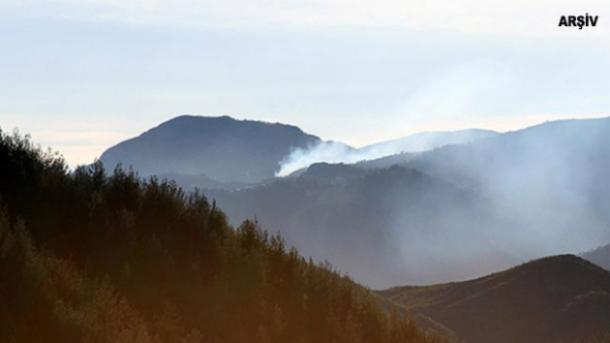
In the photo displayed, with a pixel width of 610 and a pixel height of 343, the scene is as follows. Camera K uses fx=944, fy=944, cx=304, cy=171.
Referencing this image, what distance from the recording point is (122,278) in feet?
51.7

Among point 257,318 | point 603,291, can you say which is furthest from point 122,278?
point 603,291

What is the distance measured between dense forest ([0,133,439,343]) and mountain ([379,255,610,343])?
55.9 metres

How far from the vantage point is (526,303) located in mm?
86125

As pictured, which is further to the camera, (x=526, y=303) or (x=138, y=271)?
(x=526, y=303)

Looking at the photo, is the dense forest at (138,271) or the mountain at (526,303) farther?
the mountain at (526,303)

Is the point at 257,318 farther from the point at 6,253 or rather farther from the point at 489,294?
the point at 489,294

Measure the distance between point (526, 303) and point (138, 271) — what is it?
74288 millimetres

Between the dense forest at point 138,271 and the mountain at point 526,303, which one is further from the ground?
the dense forest at point 138,271

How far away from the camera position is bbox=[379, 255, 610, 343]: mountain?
254 feet

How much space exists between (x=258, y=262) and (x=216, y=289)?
1767 millimetres

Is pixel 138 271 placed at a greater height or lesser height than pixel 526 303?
greater

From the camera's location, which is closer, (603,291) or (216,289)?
(216,289)

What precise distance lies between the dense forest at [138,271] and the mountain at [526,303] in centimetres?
5586

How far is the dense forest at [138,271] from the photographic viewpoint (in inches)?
496
